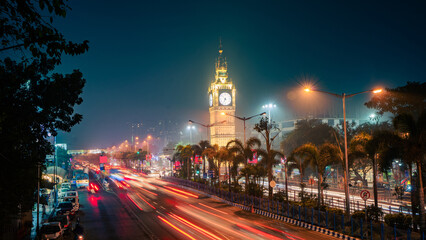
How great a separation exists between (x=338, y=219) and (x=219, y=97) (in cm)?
9667

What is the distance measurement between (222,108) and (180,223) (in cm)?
9239

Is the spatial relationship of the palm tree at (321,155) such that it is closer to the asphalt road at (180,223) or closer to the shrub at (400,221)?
the asphalt road at (180,223)

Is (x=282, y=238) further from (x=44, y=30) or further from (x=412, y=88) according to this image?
(x=412, y=88)

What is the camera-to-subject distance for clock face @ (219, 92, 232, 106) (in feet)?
386

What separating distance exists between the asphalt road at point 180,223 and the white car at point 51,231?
2441 mm

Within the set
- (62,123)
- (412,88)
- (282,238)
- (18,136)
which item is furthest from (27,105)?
(412,88)

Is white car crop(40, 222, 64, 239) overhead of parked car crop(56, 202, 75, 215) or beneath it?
overhead

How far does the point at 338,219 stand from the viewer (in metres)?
22.4

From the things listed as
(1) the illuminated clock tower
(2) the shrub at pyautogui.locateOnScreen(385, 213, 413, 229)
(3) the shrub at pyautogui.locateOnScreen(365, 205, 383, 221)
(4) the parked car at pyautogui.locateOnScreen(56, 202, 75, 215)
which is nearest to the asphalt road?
(4) the parked car at pyautogui.locateOnScreen(56, 202, 75, 215)

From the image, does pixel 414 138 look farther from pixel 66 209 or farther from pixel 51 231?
pixel 66 209

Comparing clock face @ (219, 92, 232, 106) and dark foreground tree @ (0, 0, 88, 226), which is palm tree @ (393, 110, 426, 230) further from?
clock face @ (219, 92, 232, 106)

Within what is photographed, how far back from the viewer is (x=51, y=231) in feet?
66.2

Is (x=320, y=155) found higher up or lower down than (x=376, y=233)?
higher up

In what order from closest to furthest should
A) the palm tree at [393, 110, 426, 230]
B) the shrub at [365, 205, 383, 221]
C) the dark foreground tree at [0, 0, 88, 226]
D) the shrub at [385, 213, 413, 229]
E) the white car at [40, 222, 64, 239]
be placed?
the dark foreground tree at [0, 0, 88, 226], the palm tree at [393, 110, 426, 230], the white car at [40, 222, 64, 239], the shrub at [385, 213, 413, 229], the shrub at [365, 205, 383, 221]
